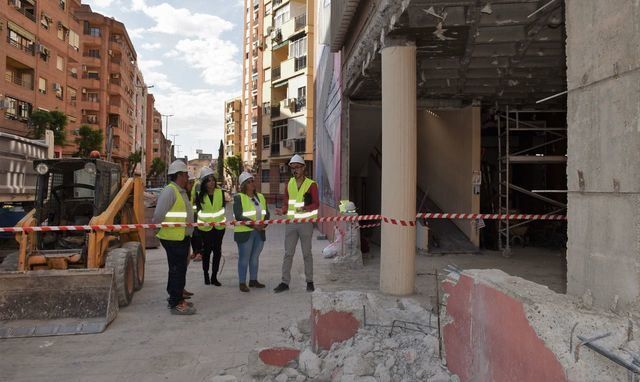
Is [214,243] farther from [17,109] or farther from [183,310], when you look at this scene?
[17,109]

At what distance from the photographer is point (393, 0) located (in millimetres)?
5805

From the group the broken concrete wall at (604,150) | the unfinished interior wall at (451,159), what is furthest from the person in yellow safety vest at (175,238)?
the unfinished interior wall at (451,159)

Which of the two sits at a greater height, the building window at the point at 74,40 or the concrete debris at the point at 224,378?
the building window at the point at 74,40

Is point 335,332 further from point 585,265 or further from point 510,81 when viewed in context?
point 510,81

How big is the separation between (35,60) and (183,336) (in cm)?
3096

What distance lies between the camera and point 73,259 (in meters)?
5.62

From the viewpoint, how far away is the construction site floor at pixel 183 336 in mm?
3961

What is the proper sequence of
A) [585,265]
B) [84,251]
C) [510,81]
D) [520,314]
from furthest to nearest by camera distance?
[510,81]
[84,251]
[585,265]
[520,314]

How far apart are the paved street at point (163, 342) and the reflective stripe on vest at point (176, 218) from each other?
986mm

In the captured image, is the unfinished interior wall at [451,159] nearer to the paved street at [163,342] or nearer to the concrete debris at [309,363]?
the paved street at [163,342]

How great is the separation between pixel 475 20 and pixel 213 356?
517cm

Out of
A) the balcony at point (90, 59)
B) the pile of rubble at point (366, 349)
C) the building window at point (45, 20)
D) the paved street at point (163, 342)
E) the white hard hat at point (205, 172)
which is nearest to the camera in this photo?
the pile of rubble at point (366, 349)

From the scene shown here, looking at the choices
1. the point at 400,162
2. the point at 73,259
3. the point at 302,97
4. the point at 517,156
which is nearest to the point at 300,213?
Result: the point at 400,162

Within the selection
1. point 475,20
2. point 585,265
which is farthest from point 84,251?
point 475,20
